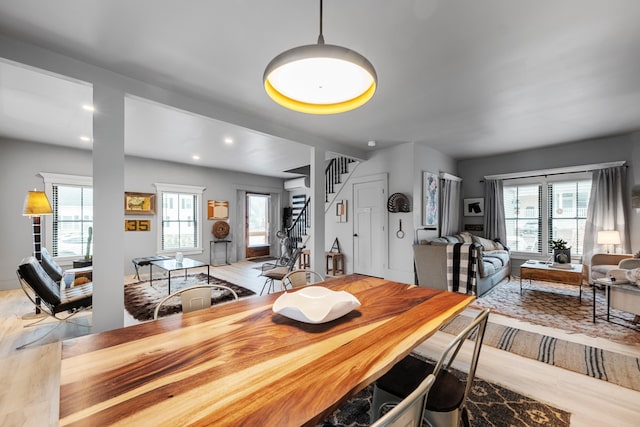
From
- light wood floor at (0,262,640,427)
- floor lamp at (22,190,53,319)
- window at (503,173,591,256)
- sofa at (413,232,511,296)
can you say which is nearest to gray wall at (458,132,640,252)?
window at (503,173,591,256)

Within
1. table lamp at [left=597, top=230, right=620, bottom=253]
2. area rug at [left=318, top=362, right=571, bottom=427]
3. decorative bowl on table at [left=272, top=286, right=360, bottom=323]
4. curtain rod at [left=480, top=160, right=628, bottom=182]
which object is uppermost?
curtain rod at [left=480, top=160, right=628, bottom=182]

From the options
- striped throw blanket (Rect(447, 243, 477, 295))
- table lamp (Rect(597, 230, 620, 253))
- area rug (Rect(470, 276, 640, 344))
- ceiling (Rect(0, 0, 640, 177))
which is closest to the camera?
ceiling (Rect(0, 0, 640, 177))

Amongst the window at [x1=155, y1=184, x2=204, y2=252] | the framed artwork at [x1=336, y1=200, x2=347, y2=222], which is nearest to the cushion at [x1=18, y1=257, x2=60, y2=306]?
the window at [x1=155, y1=184, x2=204, y2=252]

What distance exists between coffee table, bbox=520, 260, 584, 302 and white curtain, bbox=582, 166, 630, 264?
1.36 meters

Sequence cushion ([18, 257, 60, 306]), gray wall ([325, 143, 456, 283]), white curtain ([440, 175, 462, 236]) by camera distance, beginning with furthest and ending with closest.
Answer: white curtain ([440, 175, 462, 236])
gray wall ([325, 143, 456, 283])
cushion ([18, 257, 60, 306])

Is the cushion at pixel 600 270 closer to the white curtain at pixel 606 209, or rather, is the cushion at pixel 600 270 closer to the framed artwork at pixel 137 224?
the white curtain at pixel 606 209

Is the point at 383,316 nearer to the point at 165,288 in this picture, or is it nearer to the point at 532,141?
the point at 165,288

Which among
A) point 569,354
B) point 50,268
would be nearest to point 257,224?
point 50,268

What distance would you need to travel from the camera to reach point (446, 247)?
171 inches

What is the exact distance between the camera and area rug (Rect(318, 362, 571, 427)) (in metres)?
1.72

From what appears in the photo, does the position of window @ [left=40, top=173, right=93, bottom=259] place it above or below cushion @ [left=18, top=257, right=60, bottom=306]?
above

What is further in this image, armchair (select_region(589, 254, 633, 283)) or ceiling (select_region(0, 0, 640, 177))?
armchair (select_region(589, 254, 633, 283))

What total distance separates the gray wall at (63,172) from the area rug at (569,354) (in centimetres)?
496

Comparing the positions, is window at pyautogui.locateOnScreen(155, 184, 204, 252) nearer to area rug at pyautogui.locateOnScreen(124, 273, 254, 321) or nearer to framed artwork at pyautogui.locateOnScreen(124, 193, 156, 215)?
framed artwork at pyautogui.locateOnScreen(124, 193, 156, 215)
